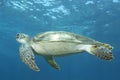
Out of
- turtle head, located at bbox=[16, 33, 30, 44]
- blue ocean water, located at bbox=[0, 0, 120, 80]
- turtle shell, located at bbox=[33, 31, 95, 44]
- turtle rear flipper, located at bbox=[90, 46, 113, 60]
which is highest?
blue ocean water, located at bbox=[0, 0, 120, 80]

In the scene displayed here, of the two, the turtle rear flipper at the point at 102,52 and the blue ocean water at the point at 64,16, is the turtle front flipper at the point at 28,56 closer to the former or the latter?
the turtle rear flipper at the point at 102,52

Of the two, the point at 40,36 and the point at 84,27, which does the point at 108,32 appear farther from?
the point at 40,36

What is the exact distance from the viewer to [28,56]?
3.65 meters

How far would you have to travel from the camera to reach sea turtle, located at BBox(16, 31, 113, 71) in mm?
3333

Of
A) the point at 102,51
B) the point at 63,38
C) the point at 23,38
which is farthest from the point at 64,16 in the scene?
the point at 102,51

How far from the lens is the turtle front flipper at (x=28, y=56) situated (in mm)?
3520

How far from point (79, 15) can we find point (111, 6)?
373 centimetres

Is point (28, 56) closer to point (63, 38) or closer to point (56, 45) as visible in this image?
point (56, 45)

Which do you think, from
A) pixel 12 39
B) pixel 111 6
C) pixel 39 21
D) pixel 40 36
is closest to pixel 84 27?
pixel 39 21

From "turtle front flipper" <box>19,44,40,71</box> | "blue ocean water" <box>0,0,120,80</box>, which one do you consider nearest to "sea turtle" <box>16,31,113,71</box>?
"turtle front flipper" <box>19,44,40,71</box>

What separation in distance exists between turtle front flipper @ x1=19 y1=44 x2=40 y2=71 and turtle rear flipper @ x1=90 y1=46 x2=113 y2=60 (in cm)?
88

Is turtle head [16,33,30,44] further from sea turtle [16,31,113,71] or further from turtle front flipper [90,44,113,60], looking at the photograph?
turtle front flipper [90,44,113,60]

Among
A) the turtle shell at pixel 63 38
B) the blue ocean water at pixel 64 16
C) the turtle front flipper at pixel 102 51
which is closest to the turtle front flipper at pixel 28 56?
the turtle shell at pixel 63 38

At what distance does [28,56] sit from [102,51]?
1146 millimetres
